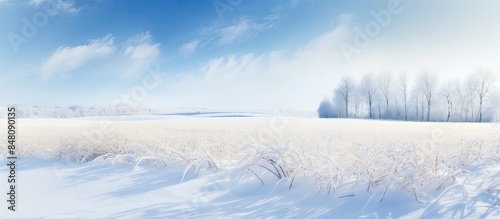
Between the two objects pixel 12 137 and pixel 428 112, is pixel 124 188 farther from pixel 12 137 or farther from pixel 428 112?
pixel 428 112

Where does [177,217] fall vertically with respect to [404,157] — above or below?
below

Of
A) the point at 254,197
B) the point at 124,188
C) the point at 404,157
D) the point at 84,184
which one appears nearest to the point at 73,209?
the point at 124,188

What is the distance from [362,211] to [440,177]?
86 cm

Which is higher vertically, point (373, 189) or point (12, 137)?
point (12, 137)

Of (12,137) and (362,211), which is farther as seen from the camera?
(12,137)

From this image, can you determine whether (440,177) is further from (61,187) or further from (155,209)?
(61,187)

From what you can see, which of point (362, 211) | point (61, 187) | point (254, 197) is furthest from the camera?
point (61, 187)

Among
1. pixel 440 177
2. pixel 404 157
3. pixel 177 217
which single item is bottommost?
pixel 177 217

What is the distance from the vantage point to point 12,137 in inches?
240

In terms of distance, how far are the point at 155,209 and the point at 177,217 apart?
287mm

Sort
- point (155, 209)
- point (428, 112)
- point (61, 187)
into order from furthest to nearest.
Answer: point (428, 112) < point (61, 187) < point (155, 209)

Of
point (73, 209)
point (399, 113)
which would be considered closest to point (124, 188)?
point (73, 209)

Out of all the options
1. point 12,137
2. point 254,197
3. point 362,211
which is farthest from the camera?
point 12,137

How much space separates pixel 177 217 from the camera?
247cm
